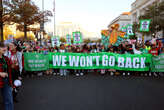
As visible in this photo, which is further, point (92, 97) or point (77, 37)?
point (77, 37)

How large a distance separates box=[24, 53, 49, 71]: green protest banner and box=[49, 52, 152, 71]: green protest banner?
1.07 ft

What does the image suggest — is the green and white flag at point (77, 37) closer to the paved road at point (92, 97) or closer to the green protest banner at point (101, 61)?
the green protest banner at point (101, 61)

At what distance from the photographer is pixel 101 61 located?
9500mm

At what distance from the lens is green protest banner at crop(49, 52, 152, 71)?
932 centimetres

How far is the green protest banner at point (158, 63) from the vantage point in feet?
29.5

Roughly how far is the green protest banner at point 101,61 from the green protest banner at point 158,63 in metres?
0.24

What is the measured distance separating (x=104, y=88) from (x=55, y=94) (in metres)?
1.87

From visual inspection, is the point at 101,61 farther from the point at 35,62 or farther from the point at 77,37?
the point at 77,37

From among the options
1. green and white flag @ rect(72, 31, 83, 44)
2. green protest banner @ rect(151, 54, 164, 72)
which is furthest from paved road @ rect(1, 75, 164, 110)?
green and white flag @ rect(72, 31, 83, 44)

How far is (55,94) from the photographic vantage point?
579cm

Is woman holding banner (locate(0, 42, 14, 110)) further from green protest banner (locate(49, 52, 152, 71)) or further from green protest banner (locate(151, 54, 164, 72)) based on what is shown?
green protest banner (locate(151, 54, 164, 72))

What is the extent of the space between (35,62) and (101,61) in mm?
3548

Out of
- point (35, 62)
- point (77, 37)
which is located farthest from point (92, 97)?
point (77, 37)

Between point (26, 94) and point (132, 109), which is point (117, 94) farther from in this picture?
point (26, 94)
